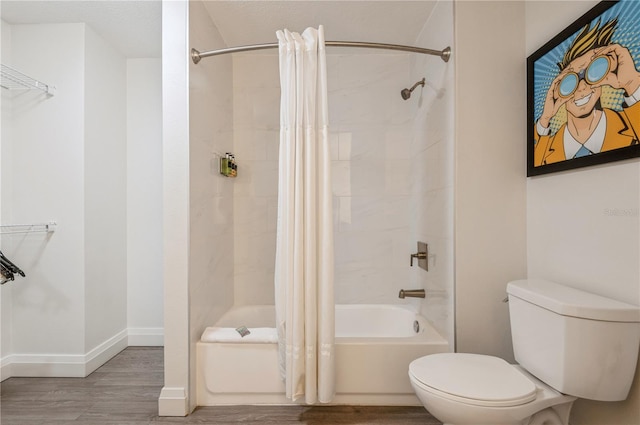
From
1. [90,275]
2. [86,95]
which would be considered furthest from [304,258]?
[86,95]

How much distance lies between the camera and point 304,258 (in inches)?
69.3

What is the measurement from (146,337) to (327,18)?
270 centimetres

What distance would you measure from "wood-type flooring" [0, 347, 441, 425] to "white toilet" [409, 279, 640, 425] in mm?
546

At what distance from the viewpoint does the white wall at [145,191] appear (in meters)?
2.84

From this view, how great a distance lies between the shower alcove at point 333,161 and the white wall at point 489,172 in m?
0.07

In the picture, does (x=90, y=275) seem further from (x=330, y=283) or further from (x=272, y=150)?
(x=330, y=283)

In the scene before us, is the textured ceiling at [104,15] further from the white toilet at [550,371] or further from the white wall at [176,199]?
the white toilet at [550,371]

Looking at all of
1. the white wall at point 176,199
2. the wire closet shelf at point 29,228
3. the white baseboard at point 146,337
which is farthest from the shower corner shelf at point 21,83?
the white baseboard at point 146,337

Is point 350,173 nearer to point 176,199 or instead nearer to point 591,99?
point 176,199

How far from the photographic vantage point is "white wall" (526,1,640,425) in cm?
127

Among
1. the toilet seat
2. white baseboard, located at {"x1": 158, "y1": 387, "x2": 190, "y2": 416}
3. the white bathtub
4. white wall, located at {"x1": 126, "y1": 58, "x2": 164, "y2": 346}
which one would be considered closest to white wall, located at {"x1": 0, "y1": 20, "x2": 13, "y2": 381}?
white wall, located at {"x1": 126, "y1": 58, "x2": 164, "y2": 346}

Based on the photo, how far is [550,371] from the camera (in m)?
1.35

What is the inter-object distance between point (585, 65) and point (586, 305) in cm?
94

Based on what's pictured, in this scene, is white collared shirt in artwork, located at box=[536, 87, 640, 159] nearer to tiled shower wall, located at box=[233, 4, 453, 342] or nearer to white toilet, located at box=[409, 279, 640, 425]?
white toilet, located at box=[409, 279, 640, 425]
